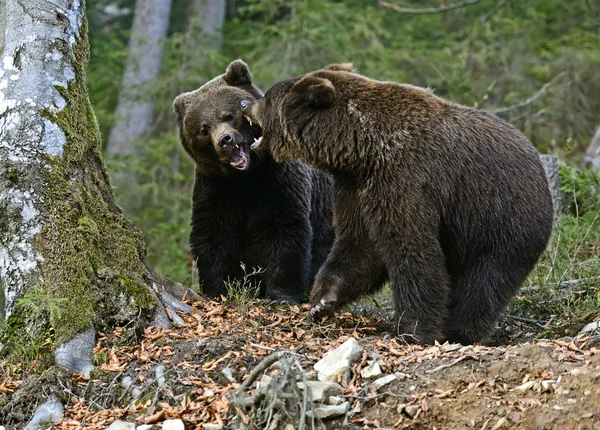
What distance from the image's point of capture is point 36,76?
646cm

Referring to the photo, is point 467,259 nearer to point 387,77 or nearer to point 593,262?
point 593,262

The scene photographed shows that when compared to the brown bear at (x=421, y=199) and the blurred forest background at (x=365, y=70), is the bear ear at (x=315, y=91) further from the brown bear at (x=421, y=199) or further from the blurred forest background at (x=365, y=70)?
the blurred forest background at (x=365, y=70)

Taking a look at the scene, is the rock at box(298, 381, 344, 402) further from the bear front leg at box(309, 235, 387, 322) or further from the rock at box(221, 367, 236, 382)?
the bear front leg at box(309, 235, 387, 322)

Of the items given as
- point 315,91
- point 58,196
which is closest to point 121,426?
point 58,196

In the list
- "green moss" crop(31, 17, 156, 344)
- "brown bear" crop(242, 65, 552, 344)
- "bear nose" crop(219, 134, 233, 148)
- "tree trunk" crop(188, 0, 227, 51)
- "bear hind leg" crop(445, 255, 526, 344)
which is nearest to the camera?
"green moss" crop(31, 17, 156, 344)

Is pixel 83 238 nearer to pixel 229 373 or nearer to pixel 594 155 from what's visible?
pixel 229 373

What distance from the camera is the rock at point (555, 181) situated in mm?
10109

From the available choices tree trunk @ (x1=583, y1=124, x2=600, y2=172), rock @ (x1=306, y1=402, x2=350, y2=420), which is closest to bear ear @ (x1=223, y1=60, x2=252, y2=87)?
rock @ (x1=306, y1=402, x2=350, y2=420)

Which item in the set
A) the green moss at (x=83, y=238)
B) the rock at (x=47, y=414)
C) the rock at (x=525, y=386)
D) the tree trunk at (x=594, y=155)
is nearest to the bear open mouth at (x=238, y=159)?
the green moss at (x=83, y=238)

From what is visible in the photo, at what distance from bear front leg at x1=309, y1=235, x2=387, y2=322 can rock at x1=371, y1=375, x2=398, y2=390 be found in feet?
6.10

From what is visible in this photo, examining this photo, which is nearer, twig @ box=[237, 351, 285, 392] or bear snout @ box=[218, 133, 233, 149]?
twig @ box=[237, 351, 285, 392]

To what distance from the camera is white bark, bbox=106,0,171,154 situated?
18297 millimetres

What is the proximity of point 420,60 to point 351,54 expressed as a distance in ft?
6.06

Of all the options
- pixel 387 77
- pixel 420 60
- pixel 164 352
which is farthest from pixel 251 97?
pixel 420 60
